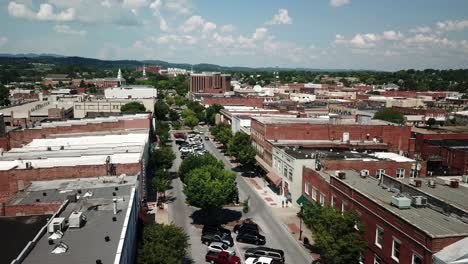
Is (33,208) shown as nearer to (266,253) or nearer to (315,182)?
(266,253)

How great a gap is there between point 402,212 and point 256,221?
1850 centimetres

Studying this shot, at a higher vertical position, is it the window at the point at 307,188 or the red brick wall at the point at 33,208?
the red brick wall at the point at 33,208

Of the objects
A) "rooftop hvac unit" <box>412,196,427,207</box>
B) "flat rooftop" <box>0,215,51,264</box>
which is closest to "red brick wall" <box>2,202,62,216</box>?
"flat rooftop" <box>0,215,51,264</box>

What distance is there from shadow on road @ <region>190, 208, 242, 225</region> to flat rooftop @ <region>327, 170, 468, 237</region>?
14593 mm

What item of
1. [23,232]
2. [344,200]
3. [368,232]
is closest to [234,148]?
[344,200]

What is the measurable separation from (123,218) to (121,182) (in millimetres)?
10097

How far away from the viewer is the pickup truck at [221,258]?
33375 mm

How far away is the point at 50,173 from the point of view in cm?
3928

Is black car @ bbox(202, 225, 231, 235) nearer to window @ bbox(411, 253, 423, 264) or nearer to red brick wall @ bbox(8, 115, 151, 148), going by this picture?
window @ bbox(411, 253, 423, 264)

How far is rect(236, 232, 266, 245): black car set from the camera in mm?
37969

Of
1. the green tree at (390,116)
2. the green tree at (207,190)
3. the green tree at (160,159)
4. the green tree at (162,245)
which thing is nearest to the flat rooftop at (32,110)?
the green tree at (160,159)

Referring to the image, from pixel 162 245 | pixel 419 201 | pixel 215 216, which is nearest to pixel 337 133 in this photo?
pixel 215 216

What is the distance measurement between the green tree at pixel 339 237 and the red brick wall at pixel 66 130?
49.4 m

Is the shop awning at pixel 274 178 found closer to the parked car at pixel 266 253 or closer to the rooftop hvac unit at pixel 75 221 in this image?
the parked car at pixel 266 253
